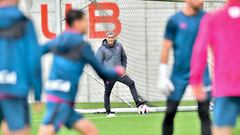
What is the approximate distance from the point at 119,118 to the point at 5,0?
797 centimetres

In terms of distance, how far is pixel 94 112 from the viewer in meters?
16.3

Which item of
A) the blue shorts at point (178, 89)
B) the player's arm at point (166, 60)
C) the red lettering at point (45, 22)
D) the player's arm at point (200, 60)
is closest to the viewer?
the player's arm at point (200, 60)

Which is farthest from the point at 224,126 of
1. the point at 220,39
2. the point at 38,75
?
the point at 38,75

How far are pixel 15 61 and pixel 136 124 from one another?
21.7 feet

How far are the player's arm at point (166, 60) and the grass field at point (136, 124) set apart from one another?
9.62ft

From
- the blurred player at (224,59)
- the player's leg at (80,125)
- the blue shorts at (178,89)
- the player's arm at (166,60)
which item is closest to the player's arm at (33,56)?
the player's leg at (80,125)

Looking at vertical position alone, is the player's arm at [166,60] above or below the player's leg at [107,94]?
above

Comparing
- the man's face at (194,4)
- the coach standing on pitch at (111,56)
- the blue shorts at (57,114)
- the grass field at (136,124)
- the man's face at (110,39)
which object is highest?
the man's face at (194,4)

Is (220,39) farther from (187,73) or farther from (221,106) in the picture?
(187,73)

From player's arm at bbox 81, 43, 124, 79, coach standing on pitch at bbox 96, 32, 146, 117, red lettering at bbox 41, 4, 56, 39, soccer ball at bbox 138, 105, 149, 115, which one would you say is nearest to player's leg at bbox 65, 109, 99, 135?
player's arm at bbox 81, 43, 124, 79

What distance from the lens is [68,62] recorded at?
7.82 m

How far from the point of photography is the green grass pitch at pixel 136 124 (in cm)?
1189

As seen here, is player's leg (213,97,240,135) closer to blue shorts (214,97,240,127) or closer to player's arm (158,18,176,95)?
blue shorts (214,97,240,127)

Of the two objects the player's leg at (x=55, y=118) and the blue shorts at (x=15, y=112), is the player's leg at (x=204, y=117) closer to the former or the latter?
the player's leg at (x=55, y=118)
